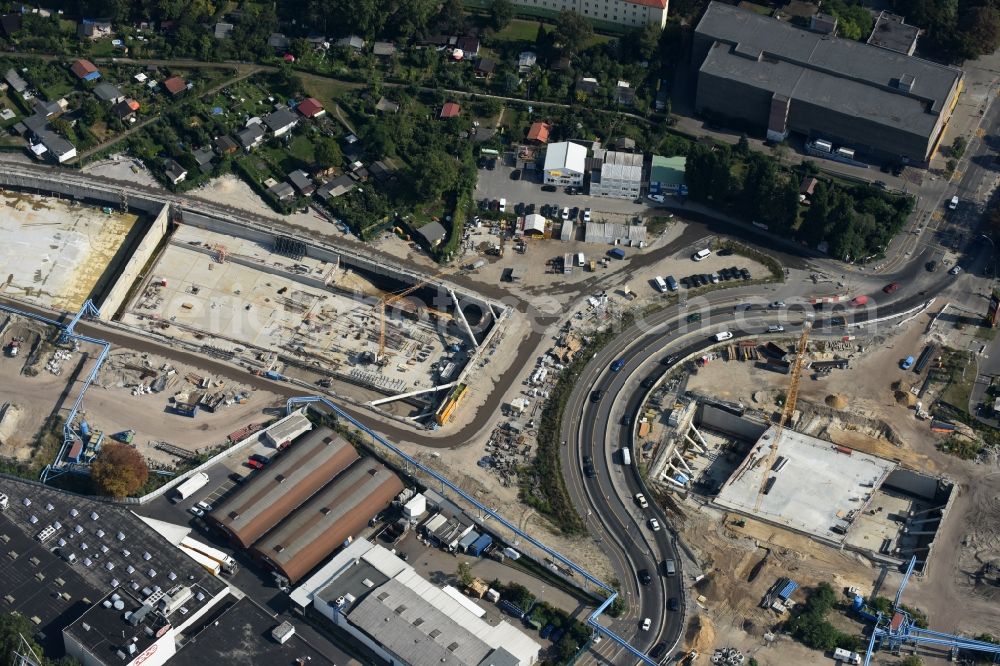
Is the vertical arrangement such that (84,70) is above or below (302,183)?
above

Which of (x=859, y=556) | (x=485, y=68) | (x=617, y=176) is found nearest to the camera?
(x=859, y=556)

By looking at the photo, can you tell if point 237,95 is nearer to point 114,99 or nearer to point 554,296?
point 114,99

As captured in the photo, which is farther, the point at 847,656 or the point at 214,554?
the point at 214,554

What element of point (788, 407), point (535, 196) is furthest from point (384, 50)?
point (788, 407)

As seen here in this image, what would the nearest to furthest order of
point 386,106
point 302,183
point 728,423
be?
point 728,423 → point 302,183 → point 386,106

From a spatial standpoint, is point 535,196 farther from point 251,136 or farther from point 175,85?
point 175,85

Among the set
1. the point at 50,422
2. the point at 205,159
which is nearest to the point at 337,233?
the point at 205,159

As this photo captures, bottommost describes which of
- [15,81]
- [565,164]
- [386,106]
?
[15,81]

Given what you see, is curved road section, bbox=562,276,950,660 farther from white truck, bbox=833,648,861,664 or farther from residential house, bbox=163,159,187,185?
residential house, bbox=163,159,187,185
